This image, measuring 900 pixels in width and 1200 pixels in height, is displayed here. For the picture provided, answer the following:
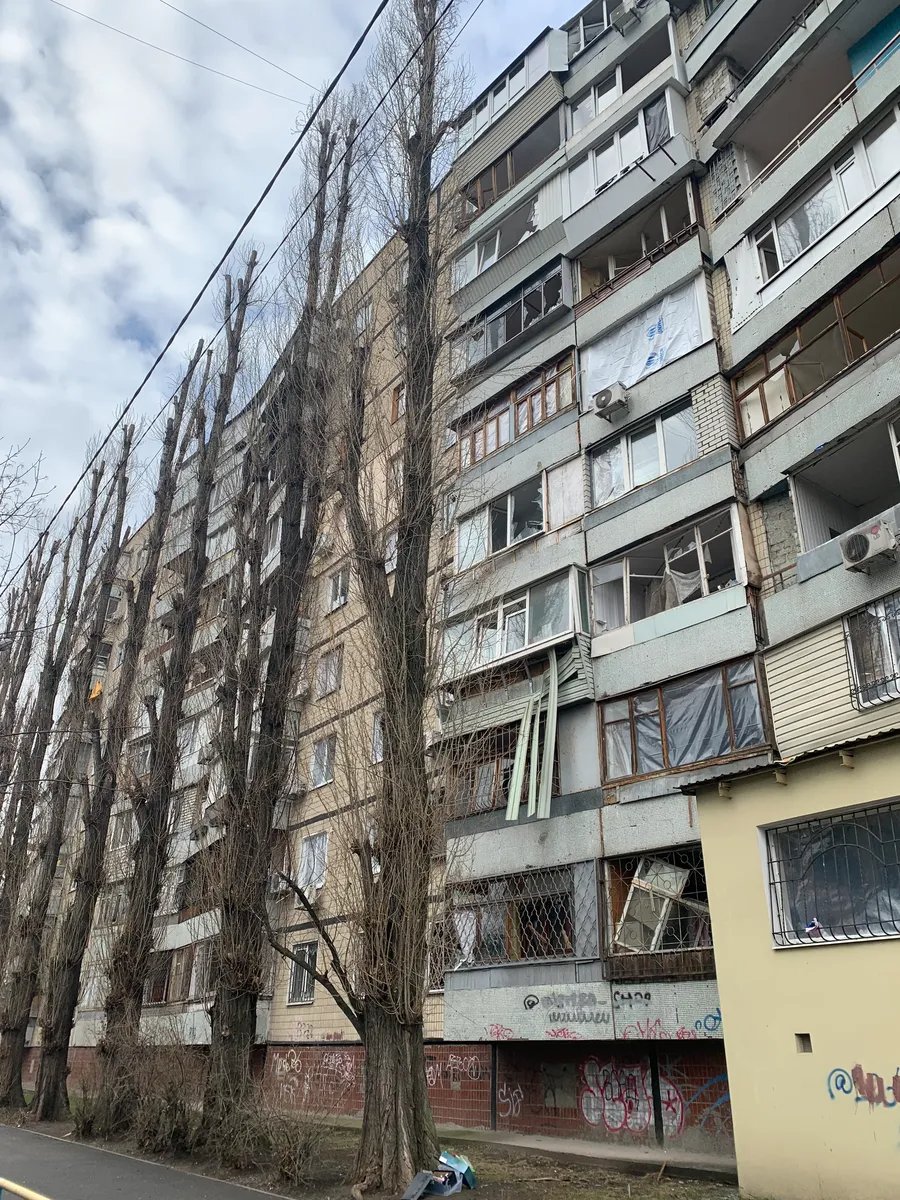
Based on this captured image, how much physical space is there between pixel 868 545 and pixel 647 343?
671cm

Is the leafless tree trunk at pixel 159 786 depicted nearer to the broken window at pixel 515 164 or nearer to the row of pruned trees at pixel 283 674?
the row of pruned trees at pixel 283 674

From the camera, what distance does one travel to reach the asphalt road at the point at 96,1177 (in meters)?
8.84

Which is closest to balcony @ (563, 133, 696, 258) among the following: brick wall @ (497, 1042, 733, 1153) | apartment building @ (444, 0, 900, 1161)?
apartment building @ (444, 0, 900, 1161)

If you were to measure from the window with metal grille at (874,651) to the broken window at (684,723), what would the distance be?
150 centimetres

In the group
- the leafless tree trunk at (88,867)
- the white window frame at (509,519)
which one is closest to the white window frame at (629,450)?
the white window frame at (509,519)

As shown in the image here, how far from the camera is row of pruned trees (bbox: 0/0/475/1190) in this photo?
30.7ft

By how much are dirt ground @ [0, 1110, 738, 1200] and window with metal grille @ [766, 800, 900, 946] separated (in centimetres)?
270

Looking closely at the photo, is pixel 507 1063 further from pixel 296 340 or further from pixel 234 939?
pixel 296 340

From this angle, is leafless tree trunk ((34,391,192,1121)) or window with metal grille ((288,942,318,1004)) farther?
window with metal grille ((288,942,318,1004))

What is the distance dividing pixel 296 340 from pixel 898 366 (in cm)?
1009

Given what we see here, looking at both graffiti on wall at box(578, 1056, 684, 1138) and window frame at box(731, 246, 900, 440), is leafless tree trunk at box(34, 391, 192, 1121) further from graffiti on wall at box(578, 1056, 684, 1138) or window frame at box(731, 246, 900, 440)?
window frame at box(731, 246, 900, 440)

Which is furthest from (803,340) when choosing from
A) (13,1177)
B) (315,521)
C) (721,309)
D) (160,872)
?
(13,1177)

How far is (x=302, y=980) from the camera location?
18859 mm

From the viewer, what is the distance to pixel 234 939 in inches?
464
